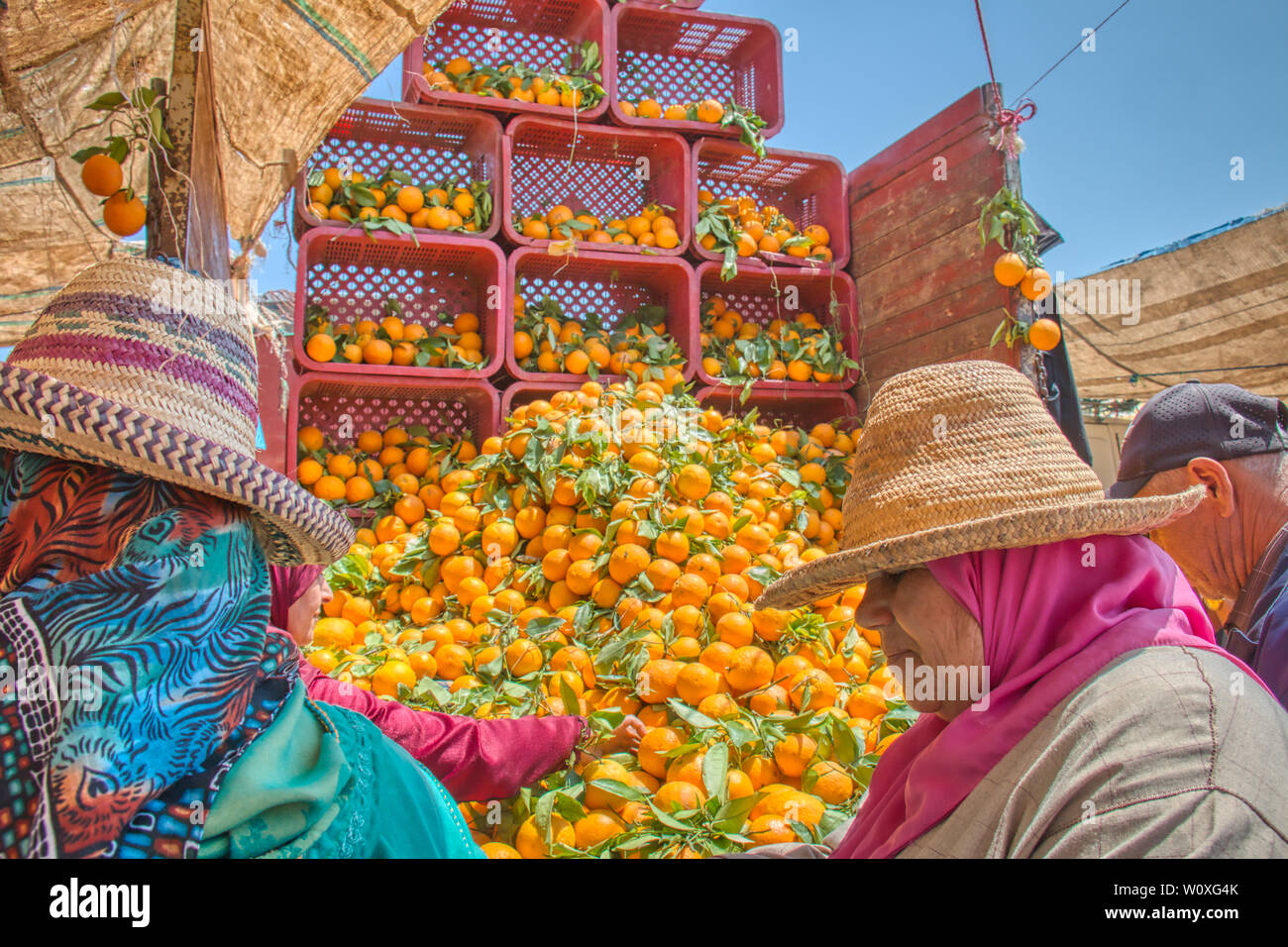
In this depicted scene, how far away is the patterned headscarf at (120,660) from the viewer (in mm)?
852

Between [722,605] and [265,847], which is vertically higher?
[722,605]

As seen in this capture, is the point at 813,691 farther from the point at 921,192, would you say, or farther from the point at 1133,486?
the point at 921,192

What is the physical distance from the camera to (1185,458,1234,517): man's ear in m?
2.00

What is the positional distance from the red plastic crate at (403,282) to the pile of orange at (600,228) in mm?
363

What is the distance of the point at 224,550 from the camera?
108 centimetres

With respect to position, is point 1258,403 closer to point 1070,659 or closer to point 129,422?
point 1070,659

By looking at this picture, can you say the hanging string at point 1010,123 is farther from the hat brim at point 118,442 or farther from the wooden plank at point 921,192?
the hat brim at point 118,442

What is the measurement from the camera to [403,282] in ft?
15.5

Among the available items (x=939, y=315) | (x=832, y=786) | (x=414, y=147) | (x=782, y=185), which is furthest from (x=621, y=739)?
(x=782, y=185)

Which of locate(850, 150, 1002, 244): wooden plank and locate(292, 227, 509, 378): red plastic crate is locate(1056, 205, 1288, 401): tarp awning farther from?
locate(292, 227, 509, 378): red plastic crate

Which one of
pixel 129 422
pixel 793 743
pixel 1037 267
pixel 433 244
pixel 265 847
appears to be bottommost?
pixel 793 743

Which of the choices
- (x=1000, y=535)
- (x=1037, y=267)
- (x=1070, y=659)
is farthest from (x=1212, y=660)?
(x=1037, y=267)

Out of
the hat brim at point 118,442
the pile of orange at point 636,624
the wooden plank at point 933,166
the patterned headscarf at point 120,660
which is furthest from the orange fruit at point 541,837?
the wooden plank at point 933,166
